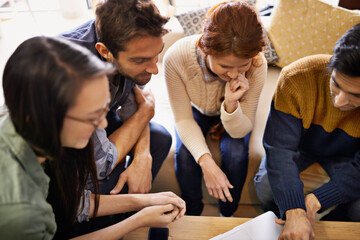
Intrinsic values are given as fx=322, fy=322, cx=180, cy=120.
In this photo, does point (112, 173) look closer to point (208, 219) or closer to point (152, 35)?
point (208, 219)

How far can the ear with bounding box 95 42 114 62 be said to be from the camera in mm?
1199

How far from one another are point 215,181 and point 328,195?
0.43 meters

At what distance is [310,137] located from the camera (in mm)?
1350

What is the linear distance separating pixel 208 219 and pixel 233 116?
0.45 metres

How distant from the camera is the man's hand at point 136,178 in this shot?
4.05ft

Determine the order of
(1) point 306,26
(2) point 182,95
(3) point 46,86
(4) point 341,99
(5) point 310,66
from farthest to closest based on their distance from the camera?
(1) point 306,26, (2) point 182,95, (5) point 310,66, (4) point 341,99, (3) point 46,86

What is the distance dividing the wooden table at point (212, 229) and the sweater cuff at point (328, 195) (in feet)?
0.32

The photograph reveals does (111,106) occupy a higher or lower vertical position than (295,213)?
higher

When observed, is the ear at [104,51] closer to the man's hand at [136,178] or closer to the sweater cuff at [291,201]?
the man's hand at [136,178]

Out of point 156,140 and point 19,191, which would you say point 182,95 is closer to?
point 156,140

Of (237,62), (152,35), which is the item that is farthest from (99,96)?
(237,62)

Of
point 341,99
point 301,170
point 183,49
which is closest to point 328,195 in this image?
point 301,170

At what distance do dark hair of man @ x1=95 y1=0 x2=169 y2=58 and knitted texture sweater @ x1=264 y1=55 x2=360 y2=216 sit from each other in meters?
0.53

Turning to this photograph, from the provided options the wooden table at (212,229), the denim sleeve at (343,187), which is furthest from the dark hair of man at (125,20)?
the denim sleeve at (343,187)
